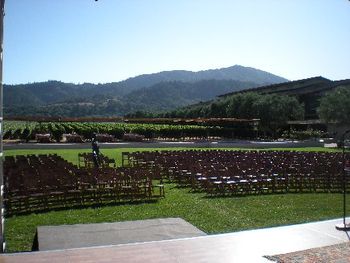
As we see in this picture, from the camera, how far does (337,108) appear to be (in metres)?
54.0

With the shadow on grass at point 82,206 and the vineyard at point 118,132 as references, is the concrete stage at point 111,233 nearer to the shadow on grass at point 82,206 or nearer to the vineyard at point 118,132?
the shadow on grass at point 82,206

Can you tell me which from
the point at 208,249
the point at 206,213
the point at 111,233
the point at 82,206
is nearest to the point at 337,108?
the point at 206,213

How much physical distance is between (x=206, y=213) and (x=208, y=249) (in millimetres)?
4283

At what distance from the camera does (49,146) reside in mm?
39531

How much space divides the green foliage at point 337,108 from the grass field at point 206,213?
133 feet

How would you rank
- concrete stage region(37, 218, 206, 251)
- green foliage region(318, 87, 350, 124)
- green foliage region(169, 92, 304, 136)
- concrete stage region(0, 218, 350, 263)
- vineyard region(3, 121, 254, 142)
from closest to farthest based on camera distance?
concrete stage region(0, 218, 350, 263), concrete stage region(37, 218, 206, 251), vineyard region(3, 121, 254, 142), green foliage region(318, 87, 350, 124), green foliage region(169, 92, 304, 136)

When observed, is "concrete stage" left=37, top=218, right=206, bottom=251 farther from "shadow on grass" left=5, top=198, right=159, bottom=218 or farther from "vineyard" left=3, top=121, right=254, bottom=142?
"vineyard" left=3, top=121, right=254, bottom=142

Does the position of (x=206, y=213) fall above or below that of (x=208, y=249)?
below

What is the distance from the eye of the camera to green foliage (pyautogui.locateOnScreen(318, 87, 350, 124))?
53500 mm

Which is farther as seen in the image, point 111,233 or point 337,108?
point 337,108

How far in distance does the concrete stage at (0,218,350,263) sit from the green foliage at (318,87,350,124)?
47.1 m

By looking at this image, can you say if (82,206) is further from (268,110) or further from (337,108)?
(268,110)

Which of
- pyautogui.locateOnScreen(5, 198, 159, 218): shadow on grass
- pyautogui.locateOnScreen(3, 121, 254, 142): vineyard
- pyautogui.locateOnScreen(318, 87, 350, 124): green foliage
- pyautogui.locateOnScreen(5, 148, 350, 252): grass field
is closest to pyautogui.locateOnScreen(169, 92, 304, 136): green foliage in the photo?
pyautogui.locateOnScreen(3, 121, 254, 142): vineyard

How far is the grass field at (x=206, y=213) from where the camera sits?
435 inches
